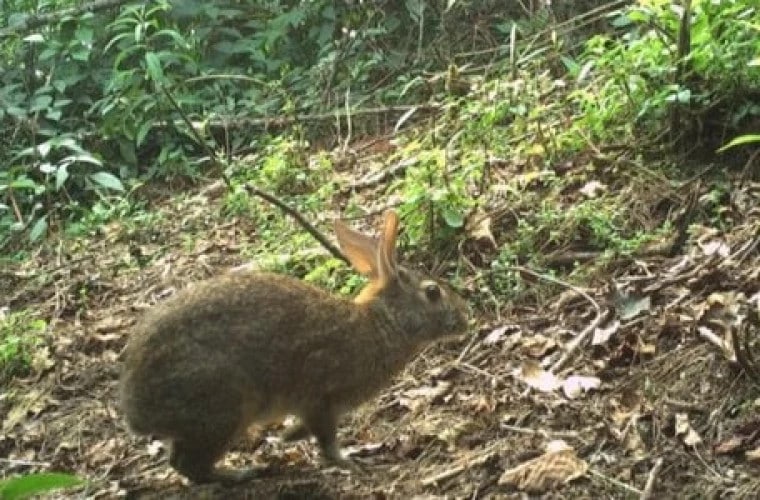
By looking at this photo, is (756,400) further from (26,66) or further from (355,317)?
(26,66)

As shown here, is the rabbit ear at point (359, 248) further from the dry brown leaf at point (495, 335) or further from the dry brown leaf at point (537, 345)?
the dry brown leaf at point (537, 345)

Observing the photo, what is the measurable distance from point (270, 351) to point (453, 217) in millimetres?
2050

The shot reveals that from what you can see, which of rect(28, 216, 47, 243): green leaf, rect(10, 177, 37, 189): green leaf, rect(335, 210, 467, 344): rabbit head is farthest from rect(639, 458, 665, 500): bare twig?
rect(10, 177, 37, 189): green leaf

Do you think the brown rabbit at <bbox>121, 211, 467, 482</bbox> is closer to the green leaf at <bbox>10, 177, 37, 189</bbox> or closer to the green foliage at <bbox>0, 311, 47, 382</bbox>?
the green foliage at <bbox>0, 311, 47, 382</bbox>

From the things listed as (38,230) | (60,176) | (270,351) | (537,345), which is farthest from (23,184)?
(537,345)

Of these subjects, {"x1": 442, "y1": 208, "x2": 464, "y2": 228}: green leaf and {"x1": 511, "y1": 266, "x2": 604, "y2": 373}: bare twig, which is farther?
{"x1": 442, "y1": 208, "x2": 464, "y2": 228}: green leaf

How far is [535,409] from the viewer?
5.54 m

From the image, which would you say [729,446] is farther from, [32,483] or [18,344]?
[18,344]

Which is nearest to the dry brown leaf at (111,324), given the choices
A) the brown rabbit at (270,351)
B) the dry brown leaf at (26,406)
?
the dry brown leaf at (26,406)

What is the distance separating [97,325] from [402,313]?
2.50 m

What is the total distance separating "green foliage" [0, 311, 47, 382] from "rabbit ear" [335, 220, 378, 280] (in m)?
2.34

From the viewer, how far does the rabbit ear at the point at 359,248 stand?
606cm

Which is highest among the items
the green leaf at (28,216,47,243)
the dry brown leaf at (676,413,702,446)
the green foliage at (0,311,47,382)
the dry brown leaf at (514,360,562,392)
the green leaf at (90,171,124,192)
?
the green leaf at (90,171,124,192)

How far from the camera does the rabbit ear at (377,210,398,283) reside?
19.3 ft
